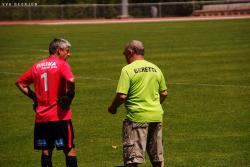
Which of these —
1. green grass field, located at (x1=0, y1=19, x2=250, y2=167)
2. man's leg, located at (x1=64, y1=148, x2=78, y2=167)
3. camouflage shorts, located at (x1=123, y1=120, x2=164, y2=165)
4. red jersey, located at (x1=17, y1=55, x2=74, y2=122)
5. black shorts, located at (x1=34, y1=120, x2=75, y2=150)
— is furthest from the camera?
green grass field, located at (x1=0, y1=19, x2=250, y2=167)

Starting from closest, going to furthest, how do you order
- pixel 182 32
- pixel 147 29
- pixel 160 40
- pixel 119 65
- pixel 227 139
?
pixel 227 139 < pixel 119 65 < pixel 160 40 < pixel 182 32 < pixel 147 29

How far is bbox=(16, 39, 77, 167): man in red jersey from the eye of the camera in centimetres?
999

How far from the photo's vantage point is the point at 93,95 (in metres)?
19.9

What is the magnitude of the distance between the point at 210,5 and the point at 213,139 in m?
51.8

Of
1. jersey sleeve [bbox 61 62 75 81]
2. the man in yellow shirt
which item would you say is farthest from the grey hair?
the man in yellow shirt

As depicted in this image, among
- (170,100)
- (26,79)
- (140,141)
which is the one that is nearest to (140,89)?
(140,141)

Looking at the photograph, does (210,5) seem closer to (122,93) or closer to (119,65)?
(119,65)

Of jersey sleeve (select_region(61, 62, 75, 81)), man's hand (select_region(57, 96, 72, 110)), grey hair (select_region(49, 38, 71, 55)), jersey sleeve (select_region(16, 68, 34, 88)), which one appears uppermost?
grey hair (select_region(49, 38, 71, 55))

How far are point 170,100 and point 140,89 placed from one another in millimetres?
9173

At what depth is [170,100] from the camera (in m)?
18.8

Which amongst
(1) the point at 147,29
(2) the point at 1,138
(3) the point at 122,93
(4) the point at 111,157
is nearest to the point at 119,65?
(2) the point at 1,138

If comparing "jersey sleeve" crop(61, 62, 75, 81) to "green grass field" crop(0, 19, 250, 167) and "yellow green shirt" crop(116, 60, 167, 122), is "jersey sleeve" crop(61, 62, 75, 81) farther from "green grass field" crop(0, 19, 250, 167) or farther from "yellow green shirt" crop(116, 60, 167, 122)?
"green grass field" crop(0, 19, 250, 167)

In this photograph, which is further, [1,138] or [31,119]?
[31,119]

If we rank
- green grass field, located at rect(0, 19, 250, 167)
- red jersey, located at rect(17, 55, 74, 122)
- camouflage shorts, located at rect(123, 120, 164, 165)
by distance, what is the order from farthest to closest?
green grass field, located at rect(0, 19, 250, 167), red jersey, located at rect(17, 55, 74, 122), camouflage shorts, located at rect(123, 120, 164, 165)
